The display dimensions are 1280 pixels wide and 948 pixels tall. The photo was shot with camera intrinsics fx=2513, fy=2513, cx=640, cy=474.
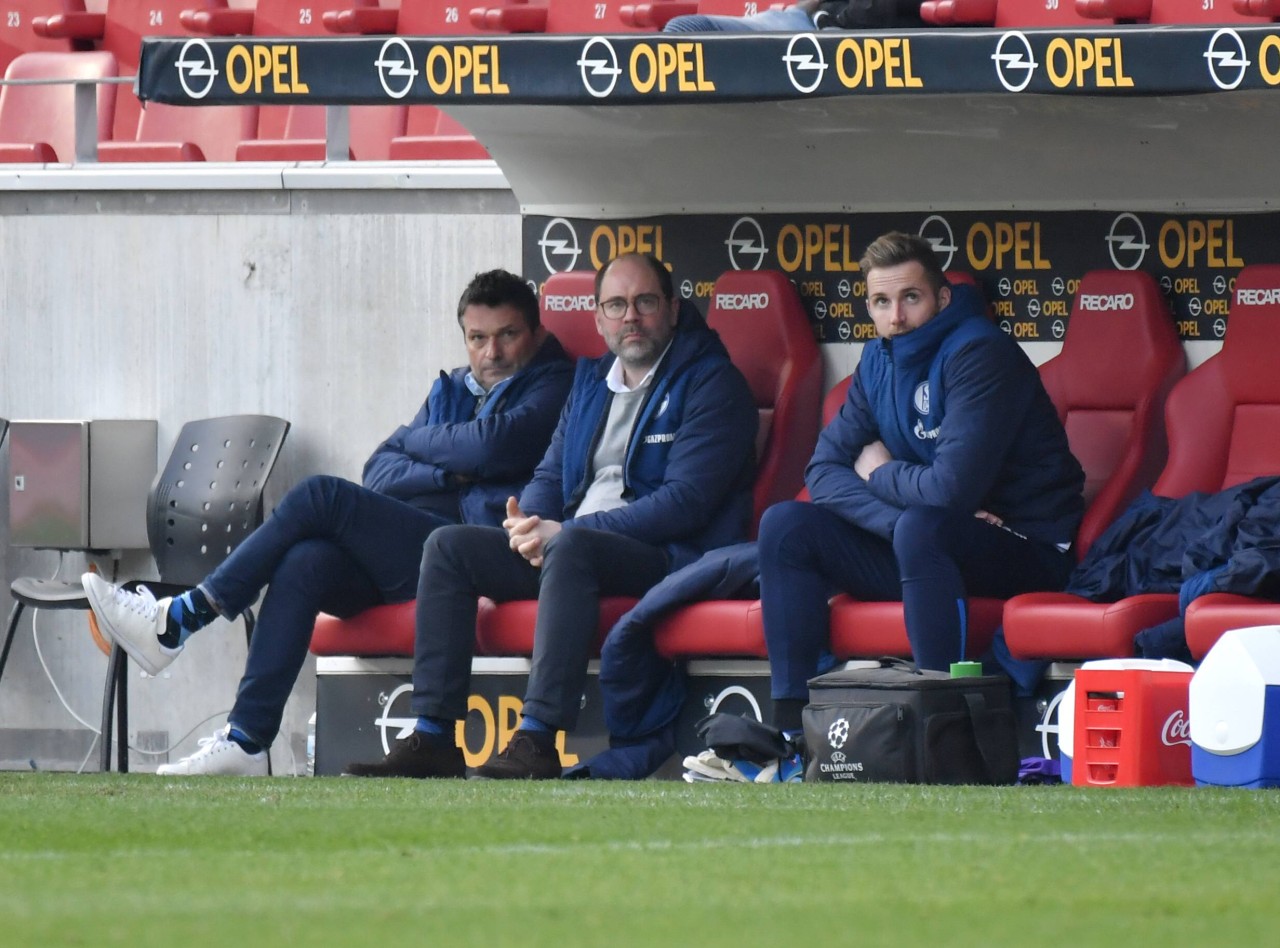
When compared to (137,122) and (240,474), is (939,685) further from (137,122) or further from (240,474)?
(137,122)

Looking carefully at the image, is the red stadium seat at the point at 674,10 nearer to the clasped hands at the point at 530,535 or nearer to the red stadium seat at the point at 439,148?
the red stadium seat at the point at 439,148

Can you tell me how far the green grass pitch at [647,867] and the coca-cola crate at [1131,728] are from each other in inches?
14.5

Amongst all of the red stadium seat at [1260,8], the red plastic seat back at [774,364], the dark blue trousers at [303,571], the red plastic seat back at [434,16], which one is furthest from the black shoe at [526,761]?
the red plastic seat back at [434,16]

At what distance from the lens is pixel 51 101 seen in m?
10.1

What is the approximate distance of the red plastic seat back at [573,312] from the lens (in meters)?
7.71

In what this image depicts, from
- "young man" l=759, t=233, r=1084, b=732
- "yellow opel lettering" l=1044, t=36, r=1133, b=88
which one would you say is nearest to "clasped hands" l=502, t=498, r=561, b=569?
"young man" l=759, t=233, r=1084, b=732

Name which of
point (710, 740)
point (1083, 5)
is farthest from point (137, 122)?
point (710, 740)

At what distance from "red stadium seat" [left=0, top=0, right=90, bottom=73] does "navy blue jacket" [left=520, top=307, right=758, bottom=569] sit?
13.9 ft

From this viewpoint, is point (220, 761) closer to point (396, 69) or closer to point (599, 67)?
point (396, 69)

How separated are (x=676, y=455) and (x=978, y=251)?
3.94ft

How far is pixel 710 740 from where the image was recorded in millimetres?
6160

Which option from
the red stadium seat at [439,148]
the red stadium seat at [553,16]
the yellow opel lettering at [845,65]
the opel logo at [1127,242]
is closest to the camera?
the yellow opel lettering at [845,65]

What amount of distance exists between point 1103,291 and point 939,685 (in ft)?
5.54

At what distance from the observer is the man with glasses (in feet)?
21.0
